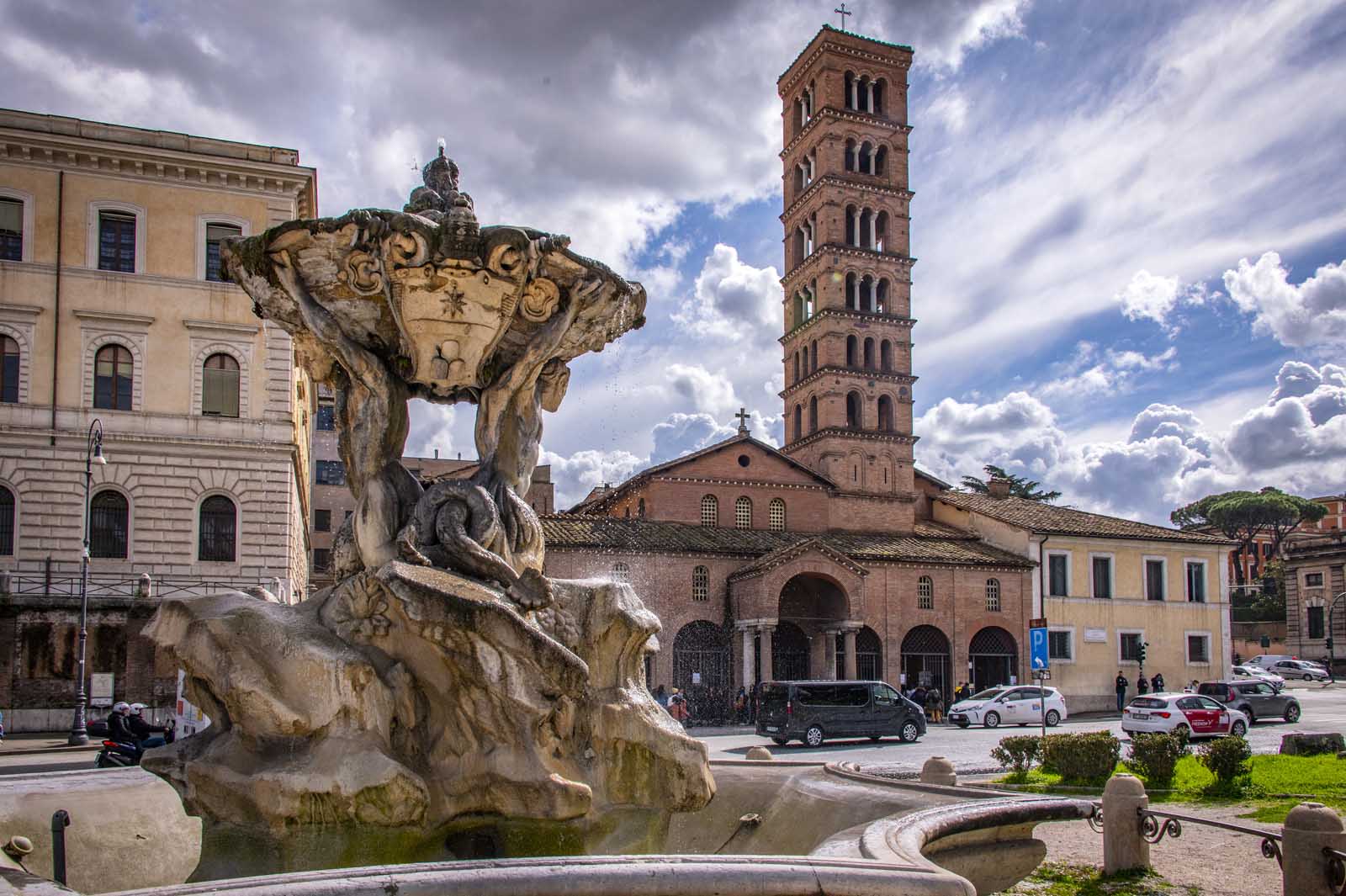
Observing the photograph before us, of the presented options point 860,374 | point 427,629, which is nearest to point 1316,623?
point 860,374

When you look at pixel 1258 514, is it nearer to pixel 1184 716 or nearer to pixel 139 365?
pixel 1184 716

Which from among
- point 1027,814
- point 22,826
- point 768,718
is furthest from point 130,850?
point 768,718

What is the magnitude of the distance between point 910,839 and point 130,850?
154 inches

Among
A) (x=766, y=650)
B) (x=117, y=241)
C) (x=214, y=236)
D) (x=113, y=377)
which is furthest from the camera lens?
(x=766, y=650)

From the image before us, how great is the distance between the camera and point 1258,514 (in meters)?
92.2

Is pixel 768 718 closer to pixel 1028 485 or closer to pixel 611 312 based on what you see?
pixel 611 312

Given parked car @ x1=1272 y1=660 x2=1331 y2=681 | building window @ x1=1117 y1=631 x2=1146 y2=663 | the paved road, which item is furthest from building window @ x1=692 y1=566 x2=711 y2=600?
parked car @ x1=1272 y1=660 x2=1331 y2=681

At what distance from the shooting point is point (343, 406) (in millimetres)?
6762

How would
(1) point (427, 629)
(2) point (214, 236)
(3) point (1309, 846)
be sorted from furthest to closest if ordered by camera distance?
(2) point (214, 236) < (3) point (1309, 846) < (1) point (427, 629)

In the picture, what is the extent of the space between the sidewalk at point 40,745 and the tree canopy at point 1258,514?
84.9m

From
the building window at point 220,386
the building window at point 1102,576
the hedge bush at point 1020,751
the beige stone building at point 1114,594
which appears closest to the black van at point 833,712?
the hedge bush at point 1020,751

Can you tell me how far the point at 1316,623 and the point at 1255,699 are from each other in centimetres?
4274

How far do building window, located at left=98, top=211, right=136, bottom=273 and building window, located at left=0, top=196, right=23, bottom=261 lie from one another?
1947 mm

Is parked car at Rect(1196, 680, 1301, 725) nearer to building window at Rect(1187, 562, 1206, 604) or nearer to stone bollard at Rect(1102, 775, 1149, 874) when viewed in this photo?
building window at Rect(1187, 562, 1206, 604)
